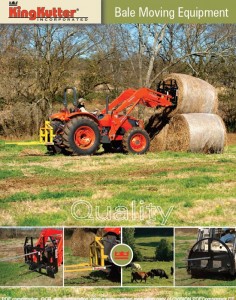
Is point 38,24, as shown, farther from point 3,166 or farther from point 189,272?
point 189,272

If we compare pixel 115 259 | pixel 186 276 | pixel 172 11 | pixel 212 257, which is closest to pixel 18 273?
pixel 115 259

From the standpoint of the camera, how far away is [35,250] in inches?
141

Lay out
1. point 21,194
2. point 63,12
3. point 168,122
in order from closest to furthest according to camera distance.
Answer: point 63,12
point 21,194
point 168,122

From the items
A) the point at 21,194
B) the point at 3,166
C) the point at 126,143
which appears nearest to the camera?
the point at 21,194

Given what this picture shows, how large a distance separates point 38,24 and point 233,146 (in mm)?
2780

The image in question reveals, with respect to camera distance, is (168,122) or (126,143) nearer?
(126,143)

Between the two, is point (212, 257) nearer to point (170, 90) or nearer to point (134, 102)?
point (134, 102)

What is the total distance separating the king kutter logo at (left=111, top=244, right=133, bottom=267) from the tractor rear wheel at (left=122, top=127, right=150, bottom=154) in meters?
2.82

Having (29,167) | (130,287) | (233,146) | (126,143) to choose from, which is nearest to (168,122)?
(126,143)

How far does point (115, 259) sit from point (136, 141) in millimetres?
3419

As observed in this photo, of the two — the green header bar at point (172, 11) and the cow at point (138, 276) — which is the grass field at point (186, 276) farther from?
the green header bar at point (172, 11)

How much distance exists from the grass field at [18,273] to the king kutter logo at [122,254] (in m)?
0.31

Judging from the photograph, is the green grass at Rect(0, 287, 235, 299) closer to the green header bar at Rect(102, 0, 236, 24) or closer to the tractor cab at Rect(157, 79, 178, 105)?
the green header bar at Rect(102, 0, 236, 24)

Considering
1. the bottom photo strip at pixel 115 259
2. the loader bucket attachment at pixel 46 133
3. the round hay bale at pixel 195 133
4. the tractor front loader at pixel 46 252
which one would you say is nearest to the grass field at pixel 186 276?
the bottom photo strip at pixel 115 259
